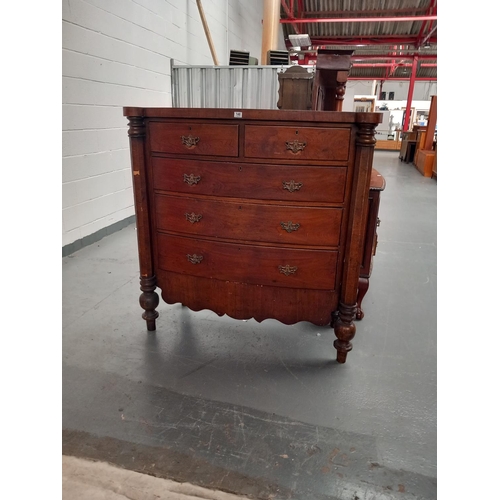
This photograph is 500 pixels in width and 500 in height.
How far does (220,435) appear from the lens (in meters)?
1.28

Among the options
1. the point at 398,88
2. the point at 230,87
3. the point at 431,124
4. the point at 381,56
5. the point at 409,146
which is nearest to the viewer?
the point at 230,87

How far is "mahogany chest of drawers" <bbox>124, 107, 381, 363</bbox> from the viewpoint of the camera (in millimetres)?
1413

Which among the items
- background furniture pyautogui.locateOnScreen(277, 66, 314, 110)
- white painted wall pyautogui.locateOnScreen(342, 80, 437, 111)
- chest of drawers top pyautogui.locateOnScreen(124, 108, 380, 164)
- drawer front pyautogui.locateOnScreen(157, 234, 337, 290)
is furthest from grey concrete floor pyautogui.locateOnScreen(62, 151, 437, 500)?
white painted wall pyautogui.locateOnScreen(342, 80, 437, 111)

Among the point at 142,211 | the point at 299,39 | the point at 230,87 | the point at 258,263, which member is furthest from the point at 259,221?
the point at 299,39

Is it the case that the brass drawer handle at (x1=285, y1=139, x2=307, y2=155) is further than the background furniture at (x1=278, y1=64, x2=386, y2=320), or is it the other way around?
the background furniture at (x1=278, y1=64, x2=386, y2=320)

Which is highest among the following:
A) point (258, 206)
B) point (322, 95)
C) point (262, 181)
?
point (322, 95)

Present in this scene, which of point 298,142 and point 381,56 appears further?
point 381,56

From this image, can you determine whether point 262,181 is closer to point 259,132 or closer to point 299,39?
point 259,132

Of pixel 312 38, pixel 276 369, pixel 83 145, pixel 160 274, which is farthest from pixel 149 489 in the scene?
pixel 312 38

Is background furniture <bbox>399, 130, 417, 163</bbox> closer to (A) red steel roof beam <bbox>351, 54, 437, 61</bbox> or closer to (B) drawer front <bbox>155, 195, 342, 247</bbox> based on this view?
(A) red steel roof beam <bbox>351, 54, 437, 61</bbox>

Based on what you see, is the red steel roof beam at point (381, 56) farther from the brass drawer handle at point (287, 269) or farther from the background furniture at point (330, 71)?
the brass drawer handle at point (287, 269)

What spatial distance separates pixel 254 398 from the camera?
1465 millimetres

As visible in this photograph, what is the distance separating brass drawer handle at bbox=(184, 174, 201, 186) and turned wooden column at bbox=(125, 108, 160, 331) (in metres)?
0.22

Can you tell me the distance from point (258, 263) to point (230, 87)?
375 cm
